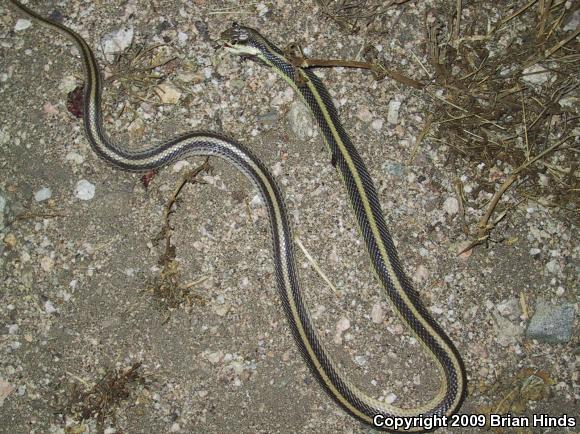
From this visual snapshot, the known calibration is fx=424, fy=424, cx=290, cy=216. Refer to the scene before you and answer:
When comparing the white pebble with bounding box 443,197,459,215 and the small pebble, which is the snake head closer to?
the white pebble with bounding box 443,197,459,215

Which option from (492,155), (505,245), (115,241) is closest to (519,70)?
(492,155)

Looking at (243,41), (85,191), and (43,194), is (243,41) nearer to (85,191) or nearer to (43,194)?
(85,191)

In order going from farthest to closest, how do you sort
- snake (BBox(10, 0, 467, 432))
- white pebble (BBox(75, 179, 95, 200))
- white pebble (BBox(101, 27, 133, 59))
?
white pebble (BBox(101, 27, 133, 59)) → white pebble (BBox(75, 179, 95, 200)) → snake (BBox(10, 0, 467, 432))

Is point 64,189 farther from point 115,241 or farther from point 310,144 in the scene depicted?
point 310,144

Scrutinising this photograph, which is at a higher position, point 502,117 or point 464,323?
point 502,117

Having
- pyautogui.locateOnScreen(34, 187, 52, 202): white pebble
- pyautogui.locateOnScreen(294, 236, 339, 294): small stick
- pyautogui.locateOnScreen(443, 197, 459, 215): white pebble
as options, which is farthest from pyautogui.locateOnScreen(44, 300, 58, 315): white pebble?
pyautogui.locateOnScreen(443, 197, 459, 215): white pebble

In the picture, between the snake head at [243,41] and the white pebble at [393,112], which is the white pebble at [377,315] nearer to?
the white pebble at [393,112]
